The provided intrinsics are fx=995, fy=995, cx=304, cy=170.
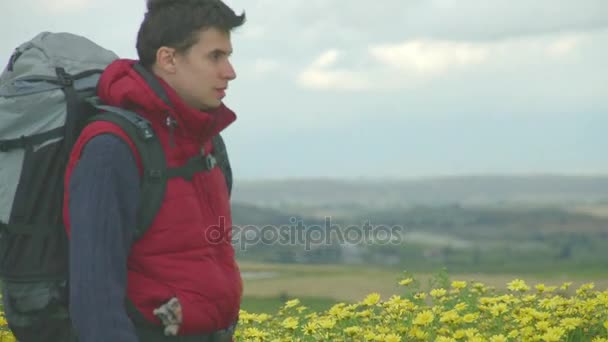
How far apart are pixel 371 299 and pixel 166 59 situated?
3511 millimetres

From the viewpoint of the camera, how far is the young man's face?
3.85m

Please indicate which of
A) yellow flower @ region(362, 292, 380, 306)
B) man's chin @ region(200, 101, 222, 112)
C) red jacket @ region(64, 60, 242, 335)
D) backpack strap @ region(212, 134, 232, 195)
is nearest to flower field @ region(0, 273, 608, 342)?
yellow flower @ region(362, 292, 380, 306)

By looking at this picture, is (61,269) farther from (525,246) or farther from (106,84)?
(525,246)

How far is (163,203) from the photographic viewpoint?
148 inches

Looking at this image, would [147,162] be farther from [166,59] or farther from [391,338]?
[391,338]

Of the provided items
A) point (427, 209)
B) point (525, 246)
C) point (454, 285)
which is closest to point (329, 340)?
point (454, 285)

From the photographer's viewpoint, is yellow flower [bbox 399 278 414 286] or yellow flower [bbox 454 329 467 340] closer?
yellow flower [bbox 454 329 467 340]

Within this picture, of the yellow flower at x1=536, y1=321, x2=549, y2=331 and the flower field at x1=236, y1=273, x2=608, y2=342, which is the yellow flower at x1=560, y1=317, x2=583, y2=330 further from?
the yellow flower at x1=536, y1=321, x2=549, y2=331

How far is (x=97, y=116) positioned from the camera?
12.5 feet

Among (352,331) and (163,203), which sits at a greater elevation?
(163,203)

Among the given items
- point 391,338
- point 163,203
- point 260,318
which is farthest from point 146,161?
point 260,318

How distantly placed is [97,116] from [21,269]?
68cm

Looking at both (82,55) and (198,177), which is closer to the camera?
(198,177)

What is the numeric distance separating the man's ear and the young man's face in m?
0.02
